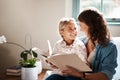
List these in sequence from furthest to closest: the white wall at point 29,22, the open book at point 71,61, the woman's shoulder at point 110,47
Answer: the white wall at point 29,22, the woman's shoulder at point 110,47, the open book at point 71,61

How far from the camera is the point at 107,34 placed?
2.10 m

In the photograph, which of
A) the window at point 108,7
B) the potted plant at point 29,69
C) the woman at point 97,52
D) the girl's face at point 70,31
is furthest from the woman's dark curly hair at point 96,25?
the window at point 108,7

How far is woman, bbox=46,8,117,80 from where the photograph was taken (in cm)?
201

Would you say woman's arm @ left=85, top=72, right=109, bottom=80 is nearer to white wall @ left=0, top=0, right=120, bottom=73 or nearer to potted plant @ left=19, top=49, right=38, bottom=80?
potted plant @ left=19, top=49, right=38, bottom=80

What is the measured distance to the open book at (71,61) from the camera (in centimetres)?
193

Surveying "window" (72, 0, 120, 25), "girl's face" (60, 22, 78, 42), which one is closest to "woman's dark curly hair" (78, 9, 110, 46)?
"girl's face" (60, 22, 78, 42)

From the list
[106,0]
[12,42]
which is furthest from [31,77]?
[106,0]

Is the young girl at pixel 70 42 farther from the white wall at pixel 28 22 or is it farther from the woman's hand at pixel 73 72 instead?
the white wall at pixel 28 22

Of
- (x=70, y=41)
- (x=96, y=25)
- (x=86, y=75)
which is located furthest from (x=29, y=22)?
(x=86, y=75)

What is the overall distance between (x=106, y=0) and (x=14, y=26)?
42.6 inches

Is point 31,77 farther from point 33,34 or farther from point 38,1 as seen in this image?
point 38,1

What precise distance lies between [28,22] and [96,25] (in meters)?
1.04

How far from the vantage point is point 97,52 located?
83.0 inches

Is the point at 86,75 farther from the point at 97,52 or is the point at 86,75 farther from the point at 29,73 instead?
the point at 29,73
